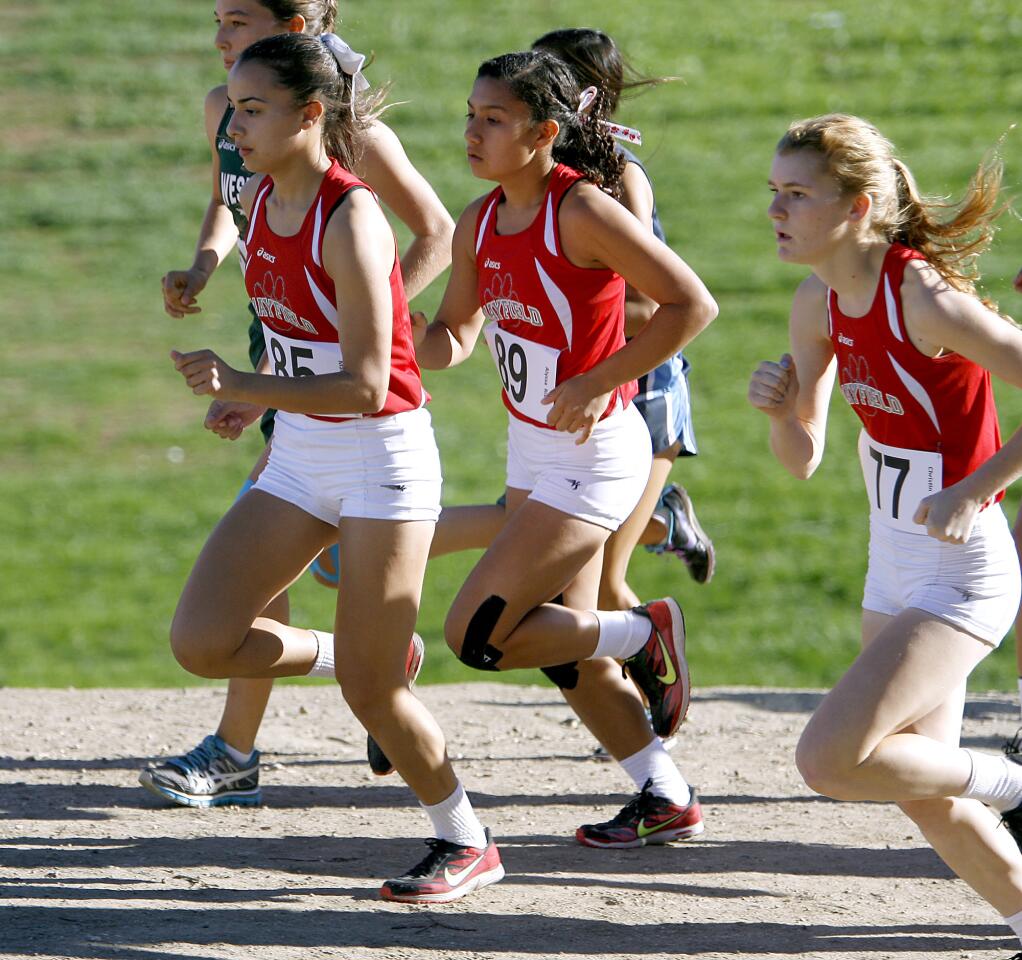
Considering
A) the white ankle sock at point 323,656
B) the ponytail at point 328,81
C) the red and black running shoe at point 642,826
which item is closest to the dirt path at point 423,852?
the red and black running shoe at point 642,826

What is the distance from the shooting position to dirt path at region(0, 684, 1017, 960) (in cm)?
401

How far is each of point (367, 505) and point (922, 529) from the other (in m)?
1.36

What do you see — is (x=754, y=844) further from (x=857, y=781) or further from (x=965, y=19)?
(x=965, y=19)

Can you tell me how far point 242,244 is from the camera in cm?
480

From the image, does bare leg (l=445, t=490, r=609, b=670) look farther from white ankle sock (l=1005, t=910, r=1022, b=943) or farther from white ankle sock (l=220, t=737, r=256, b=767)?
white ankle sock (l=1005, t=910, r=1022, b=943)

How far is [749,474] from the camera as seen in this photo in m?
13.6

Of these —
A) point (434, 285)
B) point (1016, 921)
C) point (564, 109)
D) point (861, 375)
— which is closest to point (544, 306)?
point (564, 109)

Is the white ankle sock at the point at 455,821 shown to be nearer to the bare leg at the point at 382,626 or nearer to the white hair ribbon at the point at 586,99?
the bare leg at the point at 382,626

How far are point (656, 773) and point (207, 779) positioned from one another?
4.63 feet

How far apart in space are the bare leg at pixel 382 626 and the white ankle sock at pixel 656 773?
857 mm

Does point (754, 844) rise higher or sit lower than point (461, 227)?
lower

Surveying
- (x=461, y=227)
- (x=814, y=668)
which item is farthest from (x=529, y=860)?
(x=814, y=668)

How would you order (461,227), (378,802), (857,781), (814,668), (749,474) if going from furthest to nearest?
(749,474)
(814,668)
(378,802)
(461,227)
(857,781)

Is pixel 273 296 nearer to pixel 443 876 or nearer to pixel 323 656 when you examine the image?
Answer: pixel 323 656
